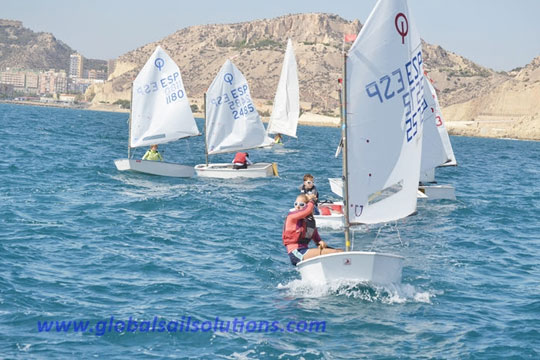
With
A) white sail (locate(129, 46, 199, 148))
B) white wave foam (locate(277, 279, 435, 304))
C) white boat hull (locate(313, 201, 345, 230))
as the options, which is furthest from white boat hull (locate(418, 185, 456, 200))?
white wave foam (locate(277, 279, 435, 304))

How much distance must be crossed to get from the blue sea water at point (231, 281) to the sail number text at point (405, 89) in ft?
11.5

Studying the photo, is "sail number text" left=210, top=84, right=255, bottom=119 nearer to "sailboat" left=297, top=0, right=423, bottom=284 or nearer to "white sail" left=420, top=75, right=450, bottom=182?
"white sail" left=420, top=75, right=450, bottom=182

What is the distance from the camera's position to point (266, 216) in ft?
83.0

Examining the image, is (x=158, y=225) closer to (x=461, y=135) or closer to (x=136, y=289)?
(x=136, y=289)

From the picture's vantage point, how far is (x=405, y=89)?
49.8ft

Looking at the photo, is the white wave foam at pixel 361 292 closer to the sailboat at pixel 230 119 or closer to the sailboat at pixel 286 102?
the sailboat at pixel 230 119

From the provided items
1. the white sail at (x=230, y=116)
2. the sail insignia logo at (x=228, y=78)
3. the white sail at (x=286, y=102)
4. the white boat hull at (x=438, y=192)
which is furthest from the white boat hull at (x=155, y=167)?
the white sail at (x=286, y=102)

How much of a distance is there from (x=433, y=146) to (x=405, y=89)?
15047mm

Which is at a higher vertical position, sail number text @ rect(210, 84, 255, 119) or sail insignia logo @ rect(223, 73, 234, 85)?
sail insignia logo @ rect(223, 73, 234, 85)

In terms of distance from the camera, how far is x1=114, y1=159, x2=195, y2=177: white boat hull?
33250 millimetres

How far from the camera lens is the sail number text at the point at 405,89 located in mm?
14805

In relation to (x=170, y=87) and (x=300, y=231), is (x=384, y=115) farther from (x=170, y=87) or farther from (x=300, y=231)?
(x=170, y=87)

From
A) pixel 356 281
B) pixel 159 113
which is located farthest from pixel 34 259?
pixel 159 113

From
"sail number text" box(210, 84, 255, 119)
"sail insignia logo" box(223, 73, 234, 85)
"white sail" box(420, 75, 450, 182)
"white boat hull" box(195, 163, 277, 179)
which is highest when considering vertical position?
"sail insignia logo" box(223, 73, 234, 85)
